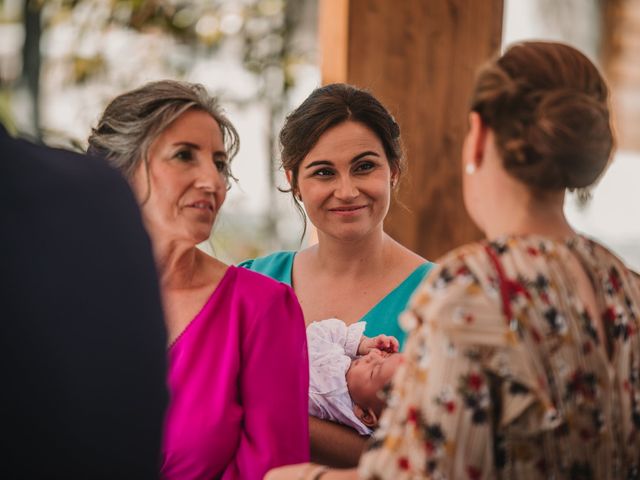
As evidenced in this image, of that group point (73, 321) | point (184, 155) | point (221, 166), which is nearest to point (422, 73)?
point (221, 166)

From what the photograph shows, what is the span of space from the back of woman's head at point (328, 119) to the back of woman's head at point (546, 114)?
3.56 ft

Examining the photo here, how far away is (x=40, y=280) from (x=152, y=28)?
443cm

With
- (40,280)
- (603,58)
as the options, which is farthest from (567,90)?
(603,58)

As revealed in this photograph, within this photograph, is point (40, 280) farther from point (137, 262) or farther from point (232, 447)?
point (232, 447)

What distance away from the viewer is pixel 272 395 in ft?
6.72

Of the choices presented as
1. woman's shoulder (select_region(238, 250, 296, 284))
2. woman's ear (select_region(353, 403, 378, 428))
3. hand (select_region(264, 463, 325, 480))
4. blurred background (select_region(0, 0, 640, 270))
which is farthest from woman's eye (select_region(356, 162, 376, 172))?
blurred background (select_region(0, 0, 640, 270))

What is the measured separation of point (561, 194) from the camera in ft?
4.80

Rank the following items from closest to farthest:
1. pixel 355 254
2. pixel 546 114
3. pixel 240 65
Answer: pixel 546 114
pixel 355 254
pixel 240 65

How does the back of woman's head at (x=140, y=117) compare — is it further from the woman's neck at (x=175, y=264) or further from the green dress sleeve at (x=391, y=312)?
the green dress sleeve at (x=391, y=312)

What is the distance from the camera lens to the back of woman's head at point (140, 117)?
215 centimetres

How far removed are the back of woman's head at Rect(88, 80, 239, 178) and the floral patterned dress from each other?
3.30 ft

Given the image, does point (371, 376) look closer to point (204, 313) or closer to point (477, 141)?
point (204, 313)

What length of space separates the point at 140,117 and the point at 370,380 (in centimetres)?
83

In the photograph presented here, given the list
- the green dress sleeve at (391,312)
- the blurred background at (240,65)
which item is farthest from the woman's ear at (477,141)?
the blurred background at (240,65)
